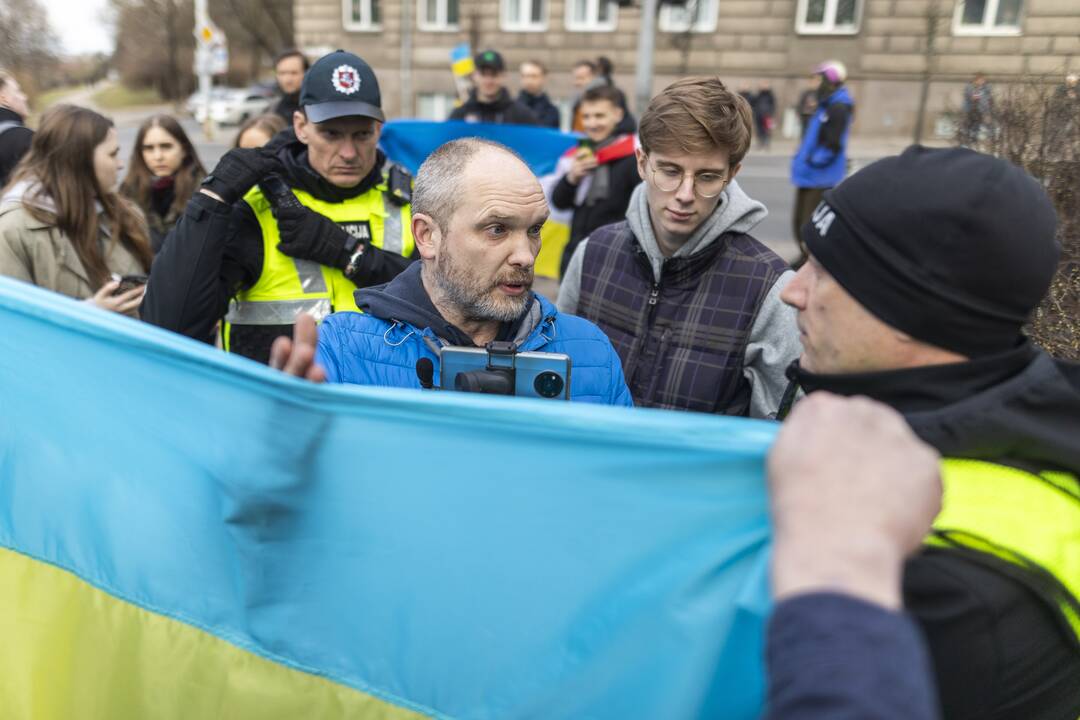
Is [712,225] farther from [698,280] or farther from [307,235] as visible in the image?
[307,235]

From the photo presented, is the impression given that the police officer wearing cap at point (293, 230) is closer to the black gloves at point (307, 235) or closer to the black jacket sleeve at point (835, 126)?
the black gloves at point (307, 235)

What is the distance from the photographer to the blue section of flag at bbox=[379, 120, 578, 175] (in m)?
5.79

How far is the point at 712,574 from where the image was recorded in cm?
116

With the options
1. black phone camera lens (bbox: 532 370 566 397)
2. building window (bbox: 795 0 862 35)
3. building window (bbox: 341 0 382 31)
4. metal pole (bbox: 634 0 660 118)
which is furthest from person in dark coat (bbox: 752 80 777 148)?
black phone camera lens (bbox: 532 370 566 397)

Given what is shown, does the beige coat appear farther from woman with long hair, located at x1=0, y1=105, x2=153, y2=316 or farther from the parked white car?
the parked white car

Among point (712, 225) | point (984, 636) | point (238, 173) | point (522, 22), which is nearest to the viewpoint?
point (984, 636)

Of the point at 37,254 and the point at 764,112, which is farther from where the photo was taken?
the point at 764,112

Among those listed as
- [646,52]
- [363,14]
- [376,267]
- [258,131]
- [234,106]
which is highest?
[363,14]

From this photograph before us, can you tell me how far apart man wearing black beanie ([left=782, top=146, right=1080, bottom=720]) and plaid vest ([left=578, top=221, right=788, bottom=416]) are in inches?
49.6

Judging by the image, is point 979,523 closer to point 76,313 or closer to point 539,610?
point 539,610

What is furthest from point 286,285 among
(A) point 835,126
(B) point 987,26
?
(B) point 987,26

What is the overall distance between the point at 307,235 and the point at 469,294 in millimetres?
1026

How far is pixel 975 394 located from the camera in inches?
48.9

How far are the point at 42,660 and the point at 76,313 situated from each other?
68 centimetres
